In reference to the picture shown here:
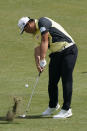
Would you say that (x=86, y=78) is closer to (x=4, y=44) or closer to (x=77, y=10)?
(x=4, y=44)

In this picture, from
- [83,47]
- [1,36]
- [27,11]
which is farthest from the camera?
[27,11]

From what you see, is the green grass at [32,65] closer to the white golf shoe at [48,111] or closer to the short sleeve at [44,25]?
the white golf shoe at [48,111]

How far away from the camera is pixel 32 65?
18.3 meters

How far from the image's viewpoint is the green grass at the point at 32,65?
34.6 ft

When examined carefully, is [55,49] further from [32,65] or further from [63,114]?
[32,65]

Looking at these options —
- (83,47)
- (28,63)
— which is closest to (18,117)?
(28,63)

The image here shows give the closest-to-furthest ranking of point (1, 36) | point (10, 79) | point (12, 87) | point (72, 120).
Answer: point (72, 120) → point (12, 87) → point (10, 79) → point (1, 36)

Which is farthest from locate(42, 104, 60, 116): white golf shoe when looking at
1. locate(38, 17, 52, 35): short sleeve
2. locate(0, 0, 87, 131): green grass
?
locate(38, 17, 52, 35): short sleeve

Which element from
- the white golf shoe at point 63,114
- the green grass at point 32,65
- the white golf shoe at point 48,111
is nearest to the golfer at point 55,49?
the white golf shoe at point 63,114

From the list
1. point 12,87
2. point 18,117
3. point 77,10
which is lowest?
point 77,10

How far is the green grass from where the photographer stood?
34.6ft

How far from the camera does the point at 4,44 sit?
852 inches

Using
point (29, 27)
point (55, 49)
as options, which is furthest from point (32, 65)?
point (29, 27)

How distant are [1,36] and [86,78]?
768 cm
